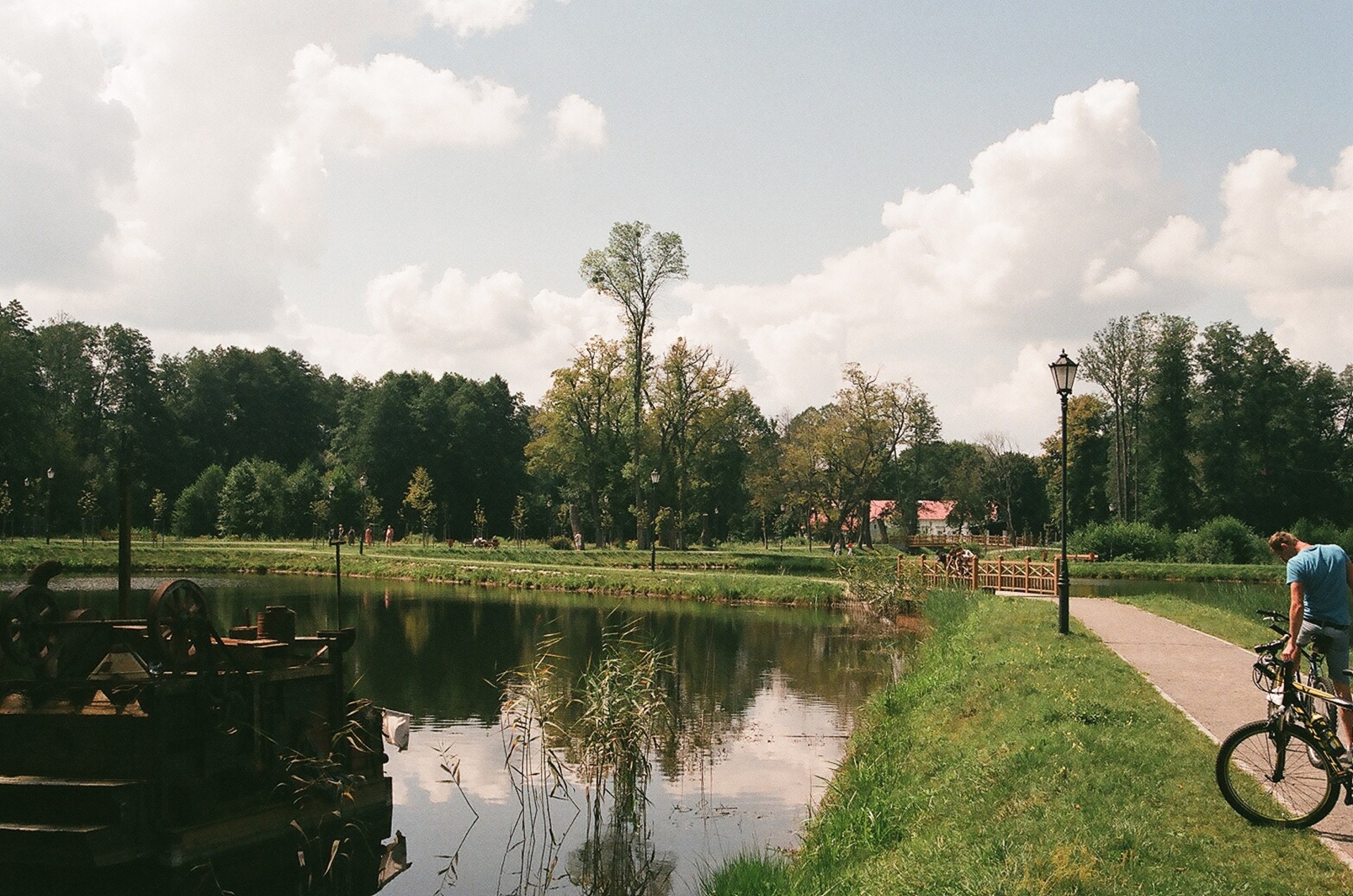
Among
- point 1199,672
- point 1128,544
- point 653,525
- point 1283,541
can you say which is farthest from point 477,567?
point 1283,541

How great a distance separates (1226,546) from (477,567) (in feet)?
137

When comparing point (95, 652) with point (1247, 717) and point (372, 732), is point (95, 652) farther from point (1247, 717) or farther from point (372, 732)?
point (1247, 717)

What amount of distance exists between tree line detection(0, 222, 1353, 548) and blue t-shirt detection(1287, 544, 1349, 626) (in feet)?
164

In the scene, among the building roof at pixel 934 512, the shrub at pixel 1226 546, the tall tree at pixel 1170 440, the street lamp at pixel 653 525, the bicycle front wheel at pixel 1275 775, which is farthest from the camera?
the building roof at pixel 934 512

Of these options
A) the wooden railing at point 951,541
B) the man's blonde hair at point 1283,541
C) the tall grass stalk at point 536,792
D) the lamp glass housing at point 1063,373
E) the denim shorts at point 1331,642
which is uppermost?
the lamp glass housing at point 1063,373

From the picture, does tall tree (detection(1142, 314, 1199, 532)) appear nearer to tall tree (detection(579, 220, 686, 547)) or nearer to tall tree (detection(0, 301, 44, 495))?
tall tree (detection(579, 220, 686, 547))

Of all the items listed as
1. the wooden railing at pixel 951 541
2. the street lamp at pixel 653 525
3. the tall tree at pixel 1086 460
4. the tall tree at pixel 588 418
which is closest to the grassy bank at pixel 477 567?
the street lamp at pixel 653 525

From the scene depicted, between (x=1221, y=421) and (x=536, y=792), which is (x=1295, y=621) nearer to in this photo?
(x=536, y=792)

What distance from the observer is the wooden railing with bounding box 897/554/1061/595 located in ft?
114

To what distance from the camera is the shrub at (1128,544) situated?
62.1 metres

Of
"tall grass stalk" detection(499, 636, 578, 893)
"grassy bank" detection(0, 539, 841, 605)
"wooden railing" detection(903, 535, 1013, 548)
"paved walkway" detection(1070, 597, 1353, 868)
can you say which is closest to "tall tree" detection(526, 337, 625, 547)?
"grassy bank" detection(0, 539, 841, 605)

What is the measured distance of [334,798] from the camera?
11.5m

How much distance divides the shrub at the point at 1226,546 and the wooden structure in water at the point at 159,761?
192 ft

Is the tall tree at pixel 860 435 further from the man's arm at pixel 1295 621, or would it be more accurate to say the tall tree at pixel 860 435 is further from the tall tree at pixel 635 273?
the man's arm at pixel 1295 621
